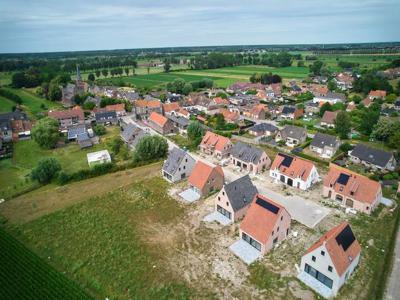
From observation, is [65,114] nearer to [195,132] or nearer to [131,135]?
[131,135]

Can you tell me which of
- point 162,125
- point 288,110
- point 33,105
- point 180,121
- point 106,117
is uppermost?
point 288,110

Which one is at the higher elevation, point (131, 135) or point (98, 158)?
point (131, 135)

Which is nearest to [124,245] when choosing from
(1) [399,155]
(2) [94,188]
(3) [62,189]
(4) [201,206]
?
(4) [201,206]

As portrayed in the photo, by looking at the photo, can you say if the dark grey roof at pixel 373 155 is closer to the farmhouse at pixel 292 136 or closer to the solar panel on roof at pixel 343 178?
the farmhouse at pixel 292 136

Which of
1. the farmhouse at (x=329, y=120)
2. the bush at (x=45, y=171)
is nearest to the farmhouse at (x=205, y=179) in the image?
the bush at (x=45, y=171)

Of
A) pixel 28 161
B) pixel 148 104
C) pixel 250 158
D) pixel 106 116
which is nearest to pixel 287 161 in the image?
pixel 250 158

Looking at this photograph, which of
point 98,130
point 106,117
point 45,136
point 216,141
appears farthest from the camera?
point 106,117

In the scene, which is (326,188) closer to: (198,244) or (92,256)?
(198,244)

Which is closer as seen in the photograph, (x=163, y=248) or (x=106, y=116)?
(x=163, y=248)
